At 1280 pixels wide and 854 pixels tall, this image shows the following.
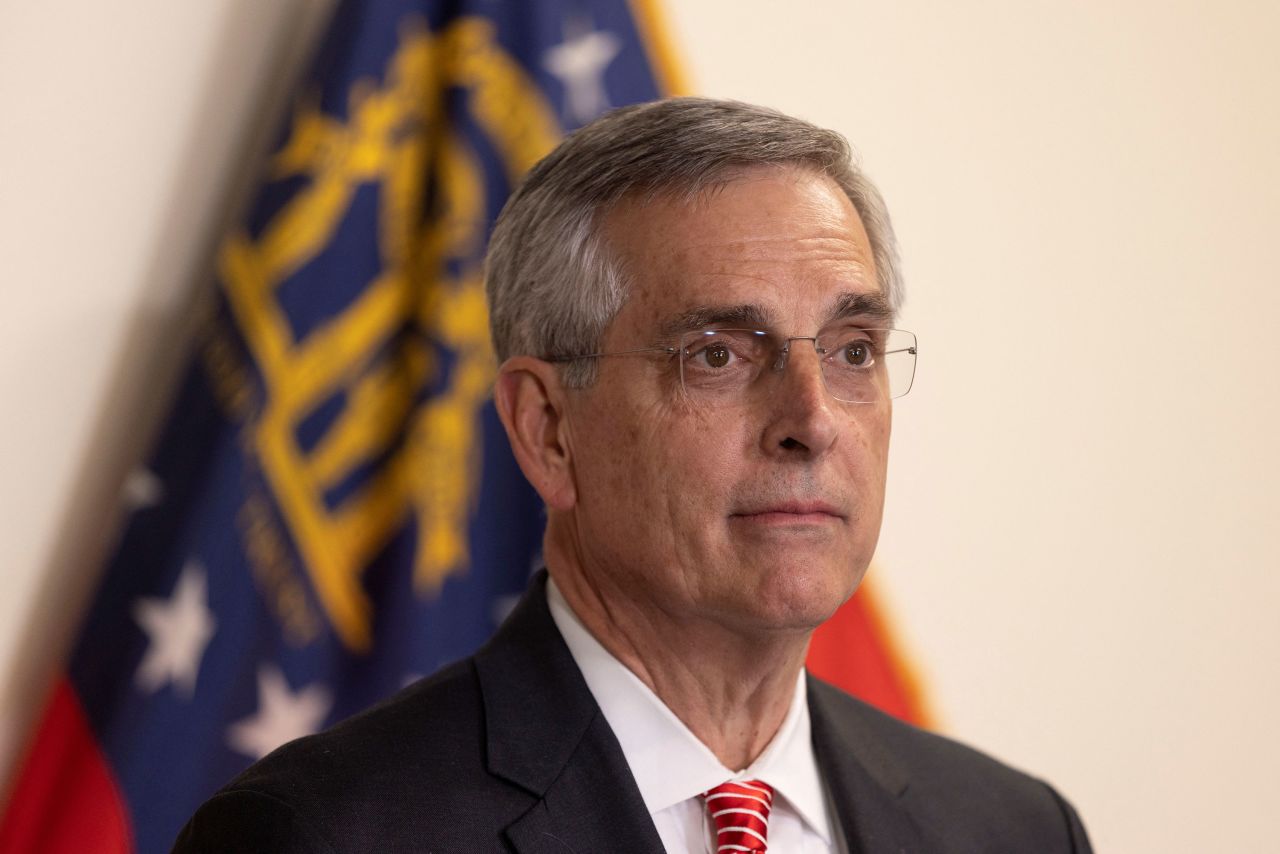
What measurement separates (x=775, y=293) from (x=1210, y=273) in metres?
2.26

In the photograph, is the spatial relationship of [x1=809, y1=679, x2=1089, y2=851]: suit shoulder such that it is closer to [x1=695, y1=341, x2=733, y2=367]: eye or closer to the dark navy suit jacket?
the dark navy suit jacket

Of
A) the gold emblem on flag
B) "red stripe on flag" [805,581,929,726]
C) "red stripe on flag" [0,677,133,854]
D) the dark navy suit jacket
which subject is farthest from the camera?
"red stripe on flag" [805,581,929,726]

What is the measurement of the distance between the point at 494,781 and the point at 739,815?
1.05ft

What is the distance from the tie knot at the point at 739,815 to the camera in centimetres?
176

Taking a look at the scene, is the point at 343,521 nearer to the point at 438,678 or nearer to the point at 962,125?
the point at 438,678

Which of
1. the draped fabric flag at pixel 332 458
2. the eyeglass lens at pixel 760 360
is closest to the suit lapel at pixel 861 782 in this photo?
the eyeglass lens at pixel 760 360

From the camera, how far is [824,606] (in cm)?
176

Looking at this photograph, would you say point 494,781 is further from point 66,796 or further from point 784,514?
point 66,796

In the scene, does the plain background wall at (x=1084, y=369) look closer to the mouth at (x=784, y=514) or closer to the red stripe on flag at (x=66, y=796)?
the mouth at (x=784, y=514)

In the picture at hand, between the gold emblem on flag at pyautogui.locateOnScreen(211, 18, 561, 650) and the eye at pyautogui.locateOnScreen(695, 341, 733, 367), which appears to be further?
the gold emblem on flag at pyautogui.locateOnScreen(211, 18, 561, 650)

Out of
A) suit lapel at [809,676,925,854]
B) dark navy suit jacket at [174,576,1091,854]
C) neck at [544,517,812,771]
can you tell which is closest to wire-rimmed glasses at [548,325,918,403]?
neck at [544,517,812,771]

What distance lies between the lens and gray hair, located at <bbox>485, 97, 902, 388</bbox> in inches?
73.7

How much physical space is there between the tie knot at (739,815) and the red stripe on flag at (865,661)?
4.41 ft

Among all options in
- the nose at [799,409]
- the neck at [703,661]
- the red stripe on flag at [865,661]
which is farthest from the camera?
the red stripe on flag at [865,661]
